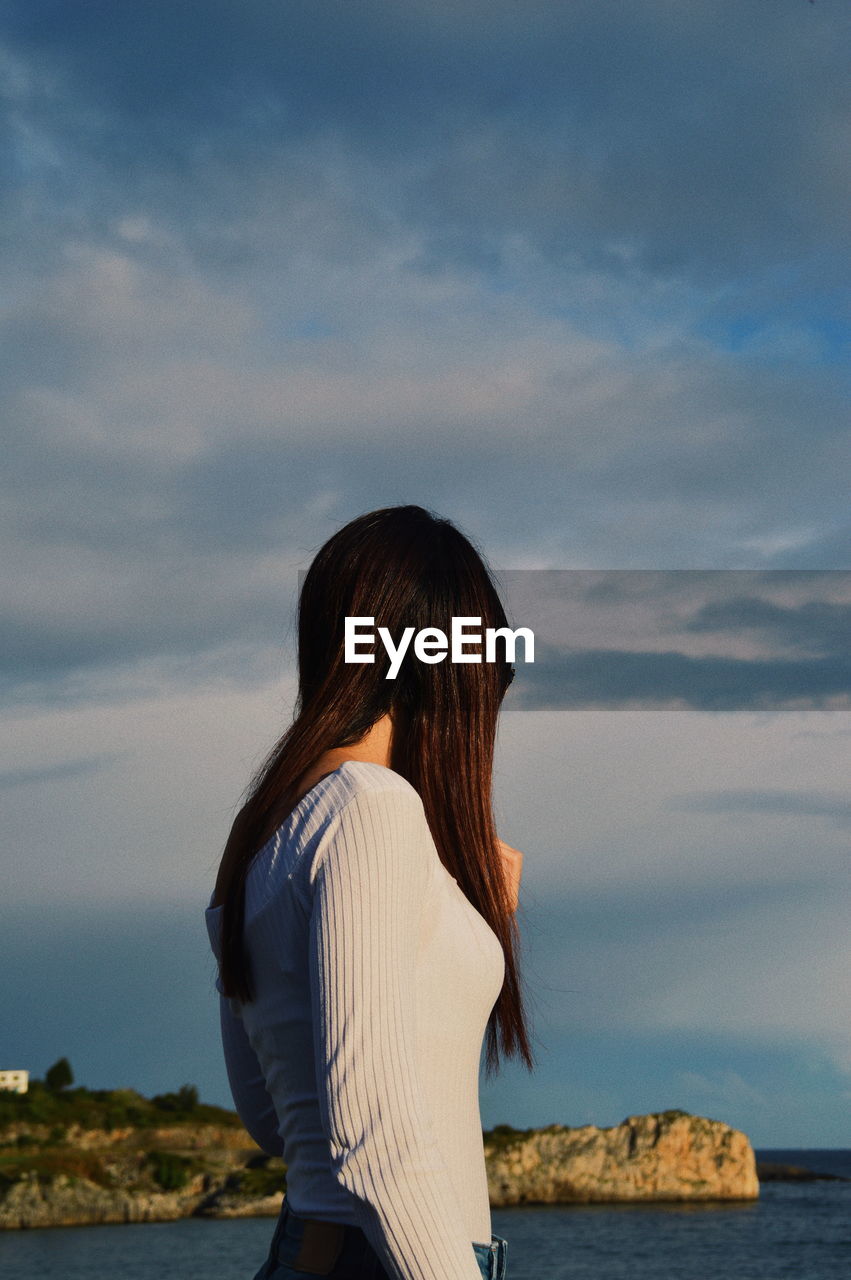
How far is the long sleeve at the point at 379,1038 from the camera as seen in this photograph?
1.29m

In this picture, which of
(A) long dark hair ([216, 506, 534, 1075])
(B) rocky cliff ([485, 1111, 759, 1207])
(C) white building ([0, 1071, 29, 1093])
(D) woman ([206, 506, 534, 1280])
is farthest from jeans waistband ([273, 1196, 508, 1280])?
(C) white building ([0, 1071, 29, 1093])

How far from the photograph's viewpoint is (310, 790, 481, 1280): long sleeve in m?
1.29

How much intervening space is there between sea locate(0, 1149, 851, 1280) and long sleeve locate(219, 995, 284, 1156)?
2491 inches

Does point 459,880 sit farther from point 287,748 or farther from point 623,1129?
point 623,1129

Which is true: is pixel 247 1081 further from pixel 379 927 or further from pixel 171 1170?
pixel 171 1170

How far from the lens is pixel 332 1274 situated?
143 centimetres

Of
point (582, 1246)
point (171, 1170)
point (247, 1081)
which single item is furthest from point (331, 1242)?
point (171, 1170)

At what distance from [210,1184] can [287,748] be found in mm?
94457

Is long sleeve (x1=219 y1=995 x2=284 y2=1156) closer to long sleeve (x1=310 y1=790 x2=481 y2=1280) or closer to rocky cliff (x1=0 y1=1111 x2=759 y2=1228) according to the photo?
long sleeve (x1=310 y1=790 x2=481 y2=1280)

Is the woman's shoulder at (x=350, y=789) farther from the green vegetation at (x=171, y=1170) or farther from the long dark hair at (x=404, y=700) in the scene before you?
the green vegetation at (x=171, y=1170)

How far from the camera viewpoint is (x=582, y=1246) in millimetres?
72688

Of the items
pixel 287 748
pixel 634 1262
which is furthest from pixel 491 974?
pixel 634 1262

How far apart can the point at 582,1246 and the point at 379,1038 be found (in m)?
79.7

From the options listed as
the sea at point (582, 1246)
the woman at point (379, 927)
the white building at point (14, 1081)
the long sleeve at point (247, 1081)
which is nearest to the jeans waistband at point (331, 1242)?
the woman at point (379, 927)
